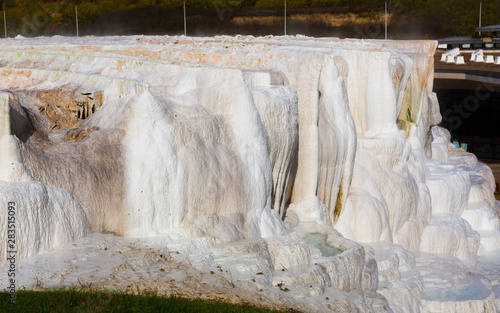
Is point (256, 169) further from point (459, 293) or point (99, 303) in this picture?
point (459, 293)

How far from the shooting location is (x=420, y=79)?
615 inches

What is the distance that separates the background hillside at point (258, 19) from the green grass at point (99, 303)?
35913 mm

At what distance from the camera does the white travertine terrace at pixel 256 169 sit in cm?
820

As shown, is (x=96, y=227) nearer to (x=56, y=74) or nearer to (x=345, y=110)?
(x=56, y=74)

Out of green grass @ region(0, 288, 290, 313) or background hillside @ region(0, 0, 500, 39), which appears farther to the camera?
background hillside @ region(0, 0, 500, 39)

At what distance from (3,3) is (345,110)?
125 ft

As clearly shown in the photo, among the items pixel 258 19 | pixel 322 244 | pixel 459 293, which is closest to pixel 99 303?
pixel 322 244

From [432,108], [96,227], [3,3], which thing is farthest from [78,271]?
[3,3]

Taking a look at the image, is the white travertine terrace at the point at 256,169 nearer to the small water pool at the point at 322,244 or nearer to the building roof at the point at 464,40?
the small water pool at the point at 322,244

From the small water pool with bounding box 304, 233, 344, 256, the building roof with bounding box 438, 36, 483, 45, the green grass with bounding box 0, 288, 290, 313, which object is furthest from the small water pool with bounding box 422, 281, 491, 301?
the building roof with bounding box 438, 36, 483, 45

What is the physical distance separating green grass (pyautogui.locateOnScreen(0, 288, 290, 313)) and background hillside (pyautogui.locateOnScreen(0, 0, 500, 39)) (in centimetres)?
3591

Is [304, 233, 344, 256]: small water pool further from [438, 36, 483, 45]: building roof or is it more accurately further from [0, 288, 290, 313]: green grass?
[438, 36, 483, 45]: building roof

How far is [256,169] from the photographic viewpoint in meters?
9.75

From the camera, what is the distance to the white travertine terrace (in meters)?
8.20
